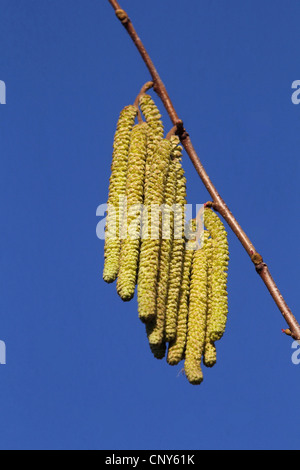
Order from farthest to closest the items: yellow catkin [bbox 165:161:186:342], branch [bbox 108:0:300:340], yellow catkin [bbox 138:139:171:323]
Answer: branch [bbox 108:0:300:340]
yellow catkin [bbox 165:161:186:342]
yellow catkin [bbox 138:139:171:323]

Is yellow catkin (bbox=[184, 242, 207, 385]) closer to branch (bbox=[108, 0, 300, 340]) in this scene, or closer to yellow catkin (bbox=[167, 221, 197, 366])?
yellow catkin (bbox=[167, 221, 197, 366])

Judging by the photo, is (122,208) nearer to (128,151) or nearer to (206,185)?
(128,151)

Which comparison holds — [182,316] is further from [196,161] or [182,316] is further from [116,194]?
[196,161]

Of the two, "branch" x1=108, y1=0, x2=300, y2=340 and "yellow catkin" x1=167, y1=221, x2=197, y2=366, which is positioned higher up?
"branch" x1=108, y1=0, x2=300, y2=340

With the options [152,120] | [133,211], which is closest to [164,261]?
→ [133,211]

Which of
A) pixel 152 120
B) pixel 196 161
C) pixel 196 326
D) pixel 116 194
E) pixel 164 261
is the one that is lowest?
pixel 196 326

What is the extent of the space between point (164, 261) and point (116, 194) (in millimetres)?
376

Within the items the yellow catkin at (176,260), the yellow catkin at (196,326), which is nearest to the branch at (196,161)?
the yellow catkin at (176,260)

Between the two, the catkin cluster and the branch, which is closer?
the catkin cluster

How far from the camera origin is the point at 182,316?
3.12m

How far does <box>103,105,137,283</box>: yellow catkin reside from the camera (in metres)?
3.05

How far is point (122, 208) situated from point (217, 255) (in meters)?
0.49

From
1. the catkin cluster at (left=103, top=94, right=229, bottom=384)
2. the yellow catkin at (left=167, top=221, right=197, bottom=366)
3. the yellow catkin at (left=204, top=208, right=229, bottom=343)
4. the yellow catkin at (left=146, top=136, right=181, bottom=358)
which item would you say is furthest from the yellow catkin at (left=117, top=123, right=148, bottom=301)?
the yellow catkin at (left=204, top=208, right=229, bottom=343)

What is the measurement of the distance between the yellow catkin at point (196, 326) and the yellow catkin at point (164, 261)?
0.49ft
